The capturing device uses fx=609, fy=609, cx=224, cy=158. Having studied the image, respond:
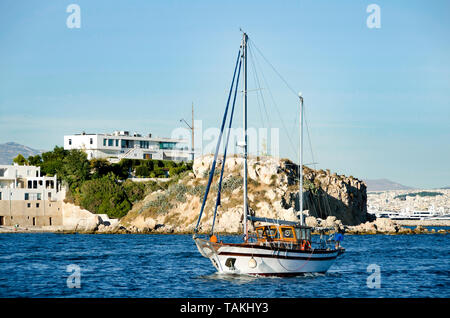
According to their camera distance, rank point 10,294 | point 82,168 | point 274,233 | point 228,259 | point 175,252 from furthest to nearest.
A: 1. point 82,168
2. point 175,252
3. point 274,233
4. point 228,259
5. point 10,294

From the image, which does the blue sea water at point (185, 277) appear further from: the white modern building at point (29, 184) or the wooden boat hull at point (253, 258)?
the white modern building at point (29, 184)

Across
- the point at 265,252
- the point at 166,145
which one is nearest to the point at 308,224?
the point at 265,252

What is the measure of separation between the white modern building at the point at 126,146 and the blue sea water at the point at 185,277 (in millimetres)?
74268

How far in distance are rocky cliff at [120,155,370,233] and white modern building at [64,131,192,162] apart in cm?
2624

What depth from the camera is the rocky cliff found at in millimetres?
94438

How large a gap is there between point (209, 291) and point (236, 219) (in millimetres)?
58950

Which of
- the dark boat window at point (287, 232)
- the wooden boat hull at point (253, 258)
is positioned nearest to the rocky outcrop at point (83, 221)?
the dark boat window at point (287, 232)

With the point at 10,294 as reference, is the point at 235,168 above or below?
above

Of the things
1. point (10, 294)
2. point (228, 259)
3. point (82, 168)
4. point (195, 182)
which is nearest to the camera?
point (10, 294)

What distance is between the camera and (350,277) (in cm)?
3962

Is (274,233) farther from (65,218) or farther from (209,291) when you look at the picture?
(65,218)

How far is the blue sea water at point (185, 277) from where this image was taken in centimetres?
3225

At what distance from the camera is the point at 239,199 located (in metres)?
96.9
